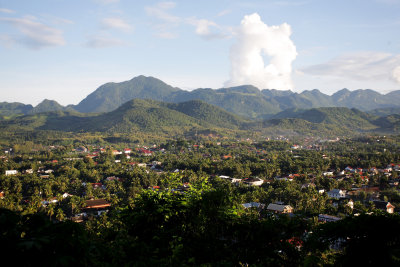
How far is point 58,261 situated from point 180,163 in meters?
48.4

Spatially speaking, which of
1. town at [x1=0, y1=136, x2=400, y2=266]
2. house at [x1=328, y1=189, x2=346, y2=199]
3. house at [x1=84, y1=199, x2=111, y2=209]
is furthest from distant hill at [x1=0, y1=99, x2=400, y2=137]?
house at [x1=328, y1=189, x2=346, y2=199]

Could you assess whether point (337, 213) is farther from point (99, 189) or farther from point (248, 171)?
point (99, 189)

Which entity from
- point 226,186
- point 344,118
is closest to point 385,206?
point 226,186

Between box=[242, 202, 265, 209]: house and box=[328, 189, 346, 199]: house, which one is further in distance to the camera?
box=[328, 189, 346, 199]: house

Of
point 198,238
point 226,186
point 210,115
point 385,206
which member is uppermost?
point 210,115

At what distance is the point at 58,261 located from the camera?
3.81 meters

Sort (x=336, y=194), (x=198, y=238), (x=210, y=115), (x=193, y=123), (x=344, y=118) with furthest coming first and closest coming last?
(x=210, y=115) < (x=344, y=118) < (x=193, y=123) < (x=336, y=194) < (x=198, y=238)

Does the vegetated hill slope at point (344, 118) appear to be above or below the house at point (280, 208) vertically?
above

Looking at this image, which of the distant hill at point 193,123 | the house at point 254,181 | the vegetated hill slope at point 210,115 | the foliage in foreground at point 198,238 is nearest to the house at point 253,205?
the house at point 254,181

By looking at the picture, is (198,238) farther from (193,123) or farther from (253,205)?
(193,123)

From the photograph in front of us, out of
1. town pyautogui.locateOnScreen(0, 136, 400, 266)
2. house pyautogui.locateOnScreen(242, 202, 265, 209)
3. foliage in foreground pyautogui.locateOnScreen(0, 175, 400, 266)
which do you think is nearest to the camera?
foliage in foreground pyautogui.locateOnScreen(0, 175, 400, 266)

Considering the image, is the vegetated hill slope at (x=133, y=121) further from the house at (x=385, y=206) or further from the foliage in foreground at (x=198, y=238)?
the foliage in foreground at (x=198, y=238)

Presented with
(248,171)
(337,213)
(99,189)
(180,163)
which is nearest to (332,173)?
(248,171)

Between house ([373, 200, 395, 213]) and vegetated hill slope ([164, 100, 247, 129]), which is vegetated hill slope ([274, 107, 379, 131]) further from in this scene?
house ([373, 200, 395, 213])
